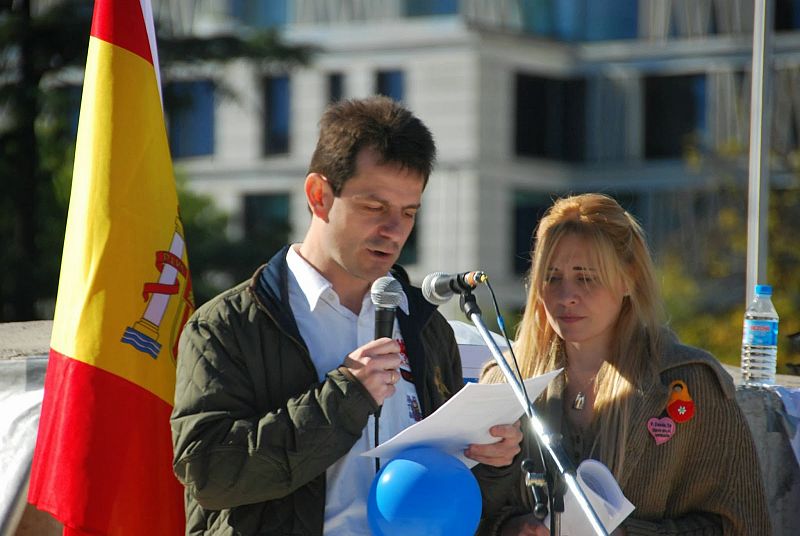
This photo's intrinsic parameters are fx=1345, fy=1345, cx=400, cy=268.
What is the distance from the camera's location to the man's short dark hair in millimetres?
3336

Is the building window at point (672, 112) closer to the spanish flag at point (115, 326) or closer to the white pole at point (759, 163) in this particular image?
the white pole at point (759, 163)

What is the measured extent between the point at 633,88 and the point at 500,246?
5.77 metres

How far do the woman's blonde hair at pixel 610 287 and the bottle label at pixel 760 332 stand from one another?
90 centimetres

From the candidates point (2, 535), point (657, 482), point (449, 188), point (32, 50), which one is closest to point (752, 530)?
point (657, 482)

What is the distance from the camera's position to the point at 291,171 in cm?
3575

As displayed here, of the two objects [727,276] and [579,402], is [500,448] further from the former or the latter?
[727,276]

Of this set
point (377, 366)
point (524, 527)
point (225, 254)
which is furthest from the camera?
point (225, 254)

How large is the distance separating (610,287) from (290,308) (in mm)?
1171

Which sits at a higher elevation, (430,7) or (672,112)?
(430,7)

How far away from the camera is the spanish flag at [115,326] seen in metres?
4.04

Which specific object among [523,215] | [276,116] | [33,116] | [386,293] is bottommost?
[523,215]

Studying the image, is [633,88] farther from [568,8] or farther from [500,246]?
[500,246]

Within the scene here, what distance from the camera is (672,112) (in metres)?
36.1

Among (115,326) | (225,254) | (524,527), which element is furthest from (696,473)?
(225,254)
